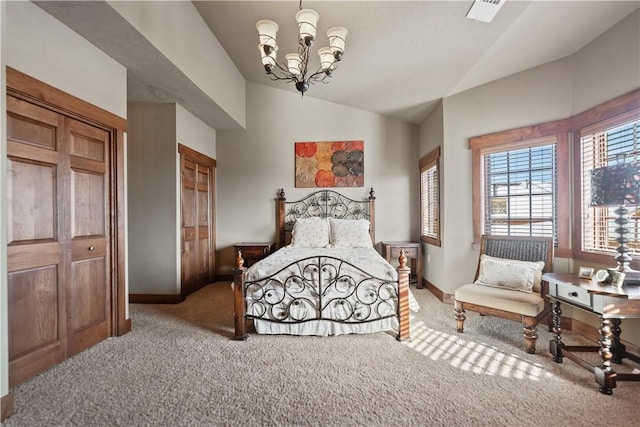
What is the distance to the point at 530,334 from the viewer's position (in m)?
2.36

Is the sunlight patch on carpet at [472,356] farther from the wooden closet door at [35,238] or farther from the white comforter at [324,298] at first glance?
Answer: the wooden closet door at [35,238]

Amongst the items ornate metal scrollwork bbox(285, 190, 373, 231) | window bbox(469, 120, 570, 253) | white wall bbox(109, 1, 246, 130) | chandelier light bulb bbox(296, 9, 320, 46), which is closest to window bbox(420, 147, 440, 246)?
window bbox(469, 120, 570, 253)

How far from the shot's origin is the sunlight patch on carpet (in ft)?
6.79

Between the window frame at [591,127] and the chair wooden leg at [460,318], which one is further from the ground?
the window frame at [591,127]

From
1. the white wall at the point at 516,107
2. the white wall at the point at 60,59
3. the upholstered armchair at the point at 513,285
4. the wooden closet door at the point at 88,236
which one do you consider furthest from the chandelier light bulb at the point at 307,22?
the upholstered armchair at the point at 513,285

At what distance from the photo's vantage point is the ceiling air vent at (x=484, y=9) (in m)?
2.21

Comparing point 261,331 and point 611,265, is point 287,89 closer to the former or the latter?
point 261,331

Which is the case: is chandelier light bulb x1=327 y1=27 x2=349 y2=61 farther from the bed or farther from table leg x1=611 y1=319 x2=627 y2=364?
table leg x1=611 y1=319 x2=627 y2=364

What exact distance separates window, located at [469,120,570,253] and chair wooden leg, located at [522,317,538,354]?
109cm

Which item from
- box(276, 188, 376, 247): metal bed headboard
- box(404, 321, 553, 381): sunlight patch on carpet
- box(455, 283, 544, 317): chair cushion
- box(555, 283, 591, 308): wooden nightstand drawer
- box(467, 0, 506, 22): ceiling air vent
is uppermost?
box(467, 0, 506, 22): ceiling air vent

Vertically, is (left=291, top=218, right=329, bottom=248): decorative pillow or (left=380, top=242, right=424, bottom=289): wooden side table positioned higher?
(left=291, top=218, right=329, bottom=248): decorative pillow

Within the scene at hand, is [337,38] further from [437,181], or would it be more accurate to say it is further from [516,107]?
[437,181]

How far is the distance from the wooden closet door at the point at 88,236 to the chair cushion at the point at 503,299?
3.42m

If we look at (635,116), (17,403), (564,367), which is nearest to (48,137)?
(17,403)
